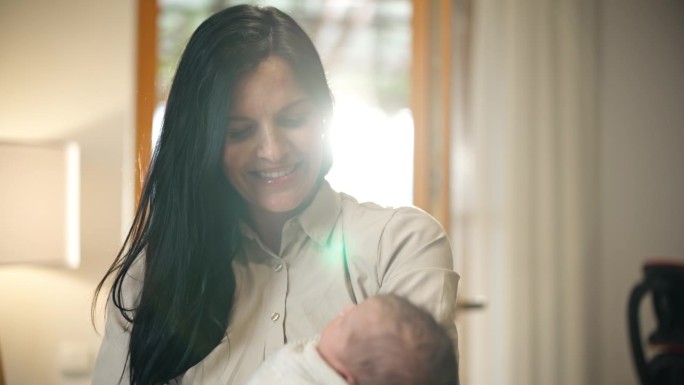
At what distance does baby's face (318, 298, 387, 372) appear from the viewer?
0.93m

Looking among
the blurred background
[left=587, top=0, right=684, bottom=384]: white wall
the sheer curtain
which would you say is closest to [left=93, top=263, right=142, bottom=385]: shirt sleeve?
the blurred background

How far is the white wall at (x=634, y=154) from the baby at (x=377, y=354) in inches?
95.4

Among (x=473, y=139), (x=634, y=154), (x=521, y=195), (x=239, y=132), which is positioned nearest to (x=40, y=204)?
(x=239, y=132)

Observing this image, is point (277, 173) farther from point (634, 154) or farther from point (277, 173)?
point (634, 154)

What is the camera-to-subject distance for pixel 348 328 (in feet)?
3.07

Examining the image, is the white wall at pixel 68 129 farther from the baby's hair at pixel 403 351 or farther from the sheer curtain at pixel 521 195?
the baby's hair at pixel 403 351

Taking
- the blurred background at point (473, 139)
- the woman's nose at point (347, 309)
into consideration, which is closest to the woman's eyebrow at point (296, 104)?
the woman's nose at point (347, 309)

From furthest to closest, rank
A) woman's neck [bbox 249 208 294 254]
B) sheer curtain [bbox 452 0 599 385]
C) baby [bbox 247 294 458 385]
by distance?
sheer curtain [bbox 452 0 599 385] → woman's neck [bbox 249 208 294 254] → baby [bbox 247 294 458 385]

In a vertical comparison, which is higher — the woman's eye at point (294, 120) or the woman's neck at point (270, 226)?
the woman's eye at point (294, 120)

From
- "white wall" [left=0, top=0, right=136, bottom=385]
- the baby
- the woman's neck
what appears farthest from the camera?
"white wall" [left=0, top=0, right=136, bottom=385]

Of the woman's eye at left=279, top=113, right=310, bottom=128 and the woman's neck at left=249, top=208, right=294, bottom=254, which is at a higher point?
the woman's eye at left=279, top=113, right=310, bottom=128

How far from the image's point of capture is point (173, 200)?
3.62 feet

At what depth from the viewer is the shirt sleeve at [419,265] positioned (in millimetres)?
952

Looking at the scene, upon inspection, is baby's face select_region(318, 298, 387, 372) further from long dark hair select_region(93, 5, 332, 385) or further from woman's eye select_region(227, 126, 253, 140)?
woman's eye select_region(227, 126, 253, 140)
